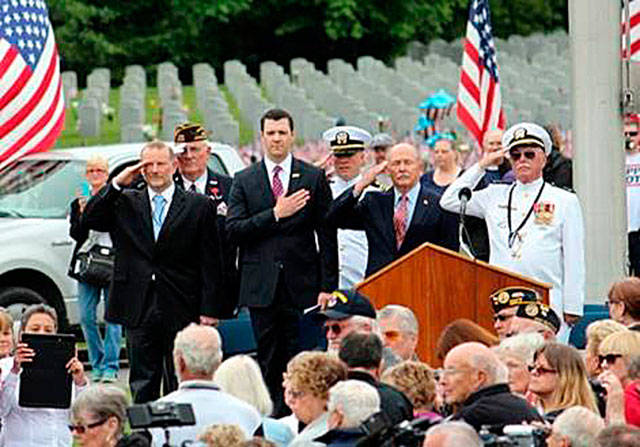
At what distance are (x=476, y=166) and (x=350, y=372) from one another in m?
4.11

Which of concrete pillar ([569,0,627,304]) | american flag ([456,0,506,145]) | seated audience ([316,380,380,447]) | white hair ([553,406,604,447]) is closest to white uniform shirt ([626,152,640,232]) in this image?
american flag ([456,0,506,145])

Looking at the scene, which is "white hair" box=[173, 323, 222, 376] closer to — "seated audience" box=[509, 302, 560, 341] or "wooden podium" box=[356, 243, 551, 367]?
"seated audience" box=[509, 302, 560, 341]

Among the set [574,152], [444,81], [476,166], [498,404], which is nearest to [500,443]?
[498,404]

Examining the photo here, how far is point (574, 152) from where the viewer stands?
1656cm

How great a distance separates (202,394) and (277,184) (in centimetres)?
432

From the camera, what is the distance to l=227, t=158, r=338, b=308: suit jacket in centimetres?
1509

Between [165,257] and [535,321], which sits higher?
[165,257]

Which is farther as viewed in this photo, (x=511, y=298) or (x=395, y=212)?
(x=395, y=212)

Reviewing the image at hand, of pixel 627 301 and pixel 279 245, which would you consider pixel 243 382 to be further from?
pixel 279 245

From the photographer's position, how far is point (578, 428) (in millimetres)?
9570

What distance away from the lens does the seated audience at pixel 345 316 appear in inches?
491

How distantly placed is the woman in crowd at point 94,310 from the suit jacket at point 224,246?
2.15 m

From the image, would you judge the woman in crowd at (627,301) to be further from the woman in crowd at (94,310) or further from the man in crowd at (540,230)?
the woman in crowd at (94,310)

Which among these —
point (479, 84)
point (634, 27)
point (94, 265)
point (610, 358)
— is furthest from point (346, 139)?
point (610, 358)
